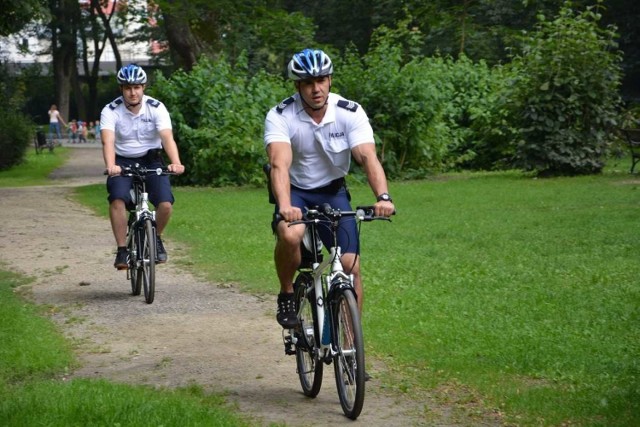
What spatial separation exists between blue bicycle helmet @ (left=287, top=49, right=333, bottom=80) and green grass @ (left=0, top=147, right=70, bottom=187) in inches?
899

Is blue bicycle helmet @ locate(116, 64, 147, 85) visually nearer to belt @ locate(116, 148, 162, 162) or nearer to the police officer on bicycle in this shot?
belt @ locate(116, 148, 162, 162)

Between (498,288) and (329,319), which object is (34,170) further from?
(329,319)

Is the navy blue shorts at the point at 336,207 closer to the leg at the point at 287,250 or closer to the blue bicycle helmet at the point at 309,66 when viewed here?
the leg at the point at 287,250

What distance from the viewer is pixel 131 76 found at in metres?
10.9

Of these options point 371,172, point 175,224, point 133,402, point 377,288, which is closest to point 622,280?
point 377,288

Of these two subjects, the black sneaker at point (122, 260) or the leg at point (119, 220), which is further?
the leg at point (119, 220)

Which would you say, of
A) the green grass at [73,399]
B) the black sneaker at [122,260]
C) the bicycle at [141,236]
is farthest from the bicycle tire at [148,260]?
the green grass at [73,399]

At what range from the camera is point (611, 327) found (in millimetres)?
8898

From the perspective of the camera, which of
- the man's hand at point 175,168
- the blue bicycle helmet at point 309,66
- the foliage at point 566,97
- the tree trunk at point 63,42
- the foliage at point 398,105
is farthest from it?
the tree trunk at point 63,42

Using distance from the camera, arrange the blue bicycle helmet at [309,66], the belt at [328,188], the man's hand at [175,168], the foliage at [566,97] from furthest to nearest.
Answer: the foliage at [566,97]
the man's hand at [175,168]
the belt at [328,188]
the blue bicycle helmet at [309,66]

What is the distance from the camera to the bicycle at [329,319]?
630cm

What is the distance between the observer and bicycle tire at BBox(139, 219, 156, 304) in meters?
10.6

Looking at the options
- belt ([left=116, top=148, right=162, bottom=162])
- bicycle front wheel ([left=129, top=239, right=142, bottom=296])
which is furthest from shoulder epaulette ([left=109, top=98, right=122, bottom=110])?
bicycle front wheel ([left=129, top=239, right=142, bottom=296])

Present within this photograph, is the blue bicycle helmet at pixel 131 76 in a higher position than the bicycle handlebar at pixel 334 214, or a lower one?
higher
